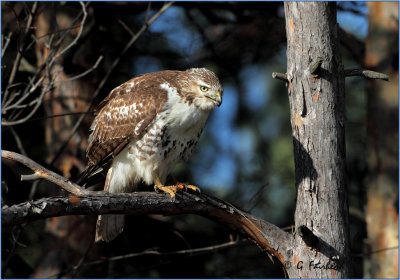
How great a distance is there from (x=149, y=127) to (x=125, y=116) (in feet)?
0.78

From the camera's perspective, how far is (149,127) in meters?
4.20

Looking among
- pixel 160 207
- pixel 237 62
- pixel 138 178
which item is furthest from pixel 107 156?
pixel 237 62

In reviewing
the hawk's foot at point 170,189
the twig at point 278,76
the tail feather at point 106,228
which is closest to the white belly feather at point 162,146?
the hawk's foot at point 170,189

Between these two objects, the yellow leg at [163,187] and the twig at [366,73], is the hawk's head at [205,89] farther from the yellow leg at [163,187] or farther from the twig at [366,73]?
the twig at [366,73]

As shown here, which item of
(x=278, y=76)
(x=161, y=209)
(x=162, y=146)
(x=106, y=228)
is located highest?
(x=278, y=76)

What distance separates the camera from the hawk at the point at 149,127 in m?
4.17

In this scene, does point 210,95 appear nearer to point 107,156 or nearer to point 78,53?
point 107,156

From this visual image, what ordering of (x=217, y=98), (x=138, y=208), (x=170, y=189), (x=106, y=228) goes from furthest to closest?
(x=106, y=228), (x=217, y=98), (x=170, y=189), (x=138, y=208)

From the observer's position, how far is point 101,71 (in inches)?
247

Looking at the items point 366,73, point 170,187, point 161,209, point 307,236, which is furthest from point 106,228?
point 366,73

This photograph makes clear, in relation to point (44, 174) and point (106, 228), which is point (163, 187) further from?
point (44, 174)

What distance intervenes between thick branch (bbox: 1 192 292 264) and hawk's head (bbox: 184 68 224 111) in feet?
2.32

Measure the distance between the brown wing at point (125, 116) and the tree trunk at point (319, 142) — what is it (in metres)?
1.01

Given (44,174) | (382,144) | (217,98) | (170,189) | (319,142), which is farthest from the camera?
(382,144)
